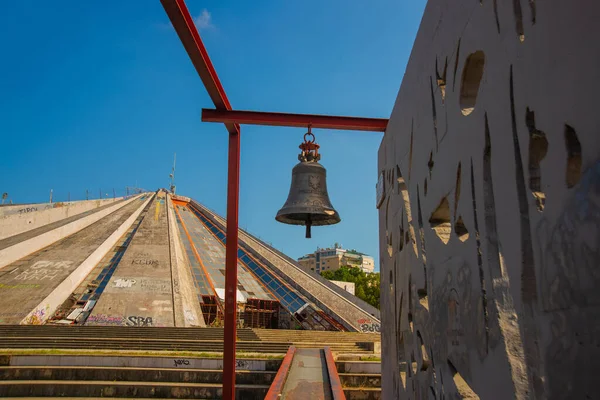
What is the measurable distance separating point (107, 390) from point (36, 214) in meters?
28.7

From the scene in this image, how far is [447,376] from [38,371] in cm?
930

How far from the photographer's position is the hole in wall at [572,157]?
3.93 ft

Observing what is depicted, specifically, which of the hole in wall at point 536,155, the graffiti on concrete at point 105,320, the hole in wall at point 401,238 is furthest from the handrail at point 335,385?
the graffiti on concrete at point 105,320

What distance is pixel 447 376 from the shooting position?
2.07 meters

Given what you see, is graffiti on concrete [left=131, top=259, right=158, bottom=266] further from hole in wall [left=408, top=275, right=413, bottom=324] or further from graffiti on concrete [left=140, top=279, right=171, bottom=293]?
hole in wall [left=408, top=275, right=413, bottom=324]

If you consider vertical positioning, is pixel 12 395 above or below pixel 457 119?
below

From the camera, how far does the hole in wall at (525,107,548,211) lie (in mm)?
1357

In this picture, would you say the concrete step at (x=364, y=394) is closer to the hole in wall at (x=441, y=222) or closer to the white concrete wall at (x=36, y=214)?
the hole in wall at (x=441, y=222)

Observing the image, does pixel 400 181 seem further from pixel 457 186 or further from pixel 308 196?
pixel 308 196

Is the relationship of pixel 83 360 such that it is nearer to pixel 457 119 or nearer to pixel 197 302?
pixel 457 119

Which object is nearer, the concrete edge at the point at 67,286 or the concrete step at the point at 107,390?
the concrete step at the point at 107,390

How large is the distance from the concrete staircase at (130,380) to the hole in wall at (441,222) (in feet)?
23.2

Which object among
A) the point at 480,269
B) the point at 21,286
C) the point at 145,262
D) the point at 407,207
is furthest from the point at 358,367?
the point at 145,262

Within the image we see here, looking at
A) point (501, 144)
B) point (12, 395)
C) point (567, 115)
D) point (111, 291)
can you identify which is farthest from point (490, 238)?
point (111, 291)
